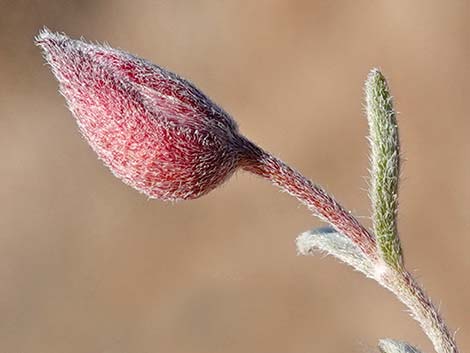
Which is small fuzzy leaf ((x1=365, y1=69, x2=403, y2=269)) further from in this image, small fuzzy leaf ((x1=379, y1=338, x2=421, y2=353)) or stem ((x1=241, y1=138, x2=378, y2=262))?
small fuzzy leaf ((x1=379, y1=338, x2=421, y2=353))

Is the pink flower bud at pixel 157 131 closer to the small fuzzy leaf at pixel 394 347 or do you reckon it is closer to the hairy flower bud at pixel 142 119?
the hairy flower bud at pixel 142 119

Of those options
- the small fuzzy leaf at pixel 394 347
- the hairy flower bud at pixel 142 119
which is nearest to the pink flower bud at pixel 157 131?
the hairy flower bud at pixel 142 119

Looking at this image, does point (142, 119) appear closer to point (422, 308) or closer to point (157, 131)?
point (157, 131)

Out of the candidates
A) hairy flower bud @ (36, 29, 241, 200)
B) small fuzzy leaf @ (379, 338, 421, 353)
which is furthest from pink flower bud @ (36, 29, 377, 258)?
small fuzzy leaf @ (379, 338, 421, 353)

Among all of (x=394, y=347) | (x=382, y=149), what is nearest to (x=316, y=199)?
(x=382, y=149)

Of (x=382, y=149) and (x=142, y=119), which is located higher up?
(x=382, y=149)

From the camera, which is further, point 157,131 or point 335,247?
point 335,247

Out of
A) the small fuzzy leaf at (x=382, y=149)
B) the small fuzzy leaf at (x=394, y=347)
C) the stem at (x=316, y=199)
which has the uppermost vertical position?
the small fuzzy leaf at (x=382, y=149)
